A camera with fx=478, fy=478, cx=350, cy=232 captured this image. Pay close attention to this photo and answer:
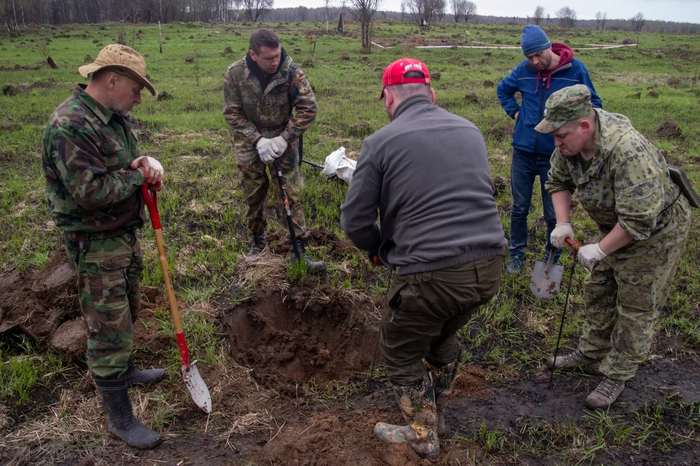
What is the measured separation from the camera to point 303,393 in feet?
11.5

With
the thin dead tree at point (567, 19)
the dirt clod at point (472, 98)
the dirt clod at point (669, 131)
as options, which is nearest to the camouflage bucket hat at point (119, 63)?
the dirt clod at point (669, 131)

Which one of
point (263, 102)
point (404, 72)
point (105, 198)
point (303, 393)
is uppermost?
point (404, 72)

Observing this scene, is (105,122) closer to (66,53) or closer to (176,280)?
(176,280)

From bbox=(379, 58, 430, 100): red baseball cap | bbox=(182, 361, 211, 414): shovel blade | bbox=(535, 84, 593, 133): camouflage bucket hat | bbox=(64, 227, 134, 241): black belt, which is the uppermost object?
bbox=(379, 58, 430, 100): red baseball cap

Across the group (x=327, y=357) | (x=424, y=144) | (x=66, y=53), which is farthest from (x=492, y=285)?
(x=66, y=53)

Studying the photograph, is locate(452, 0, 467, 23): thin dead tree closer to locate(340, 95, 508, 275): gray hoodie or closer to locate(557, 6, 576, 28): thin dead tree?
locate(557, 6, 576, 28): thin dead tree

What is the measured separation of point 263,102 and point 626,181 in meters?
3.16

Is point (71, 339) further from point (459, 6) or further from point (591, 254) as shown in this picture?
point (459, 6)

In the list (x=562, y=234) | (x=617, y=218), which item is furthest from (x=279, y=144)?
(x=617, y=218)

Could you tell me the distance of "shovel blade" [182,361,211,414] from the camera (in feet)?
9.97

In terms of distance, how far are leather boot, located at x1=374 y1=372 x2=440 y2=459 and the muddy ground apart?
0.08 m

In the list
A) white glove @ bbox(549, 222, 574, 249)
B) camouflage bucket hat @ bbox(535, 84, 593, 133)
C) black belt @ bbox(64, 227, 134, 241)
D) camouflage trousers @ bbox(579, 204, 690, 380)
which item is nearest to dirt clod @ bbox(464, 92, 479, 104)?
white glove @ bbox(549, 222, 574, 249)

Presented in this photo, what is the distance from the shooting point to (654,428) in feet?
10.0

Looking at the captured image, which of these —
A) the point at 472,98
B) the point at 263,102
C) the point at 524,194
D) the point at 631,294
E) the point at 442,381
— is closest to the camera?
the point at 442,381
